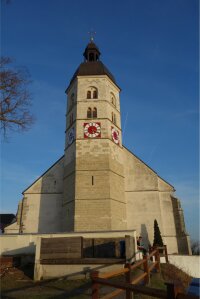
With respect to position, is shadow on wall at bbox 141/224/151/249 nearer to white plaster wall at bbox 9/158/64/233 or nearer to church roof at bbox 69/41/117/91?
white plaster wall at bbox 9/158/64/233

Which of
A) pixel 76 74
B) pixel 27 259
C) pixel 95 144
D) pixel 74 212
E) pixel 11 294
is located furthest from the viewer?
pixel 76 74

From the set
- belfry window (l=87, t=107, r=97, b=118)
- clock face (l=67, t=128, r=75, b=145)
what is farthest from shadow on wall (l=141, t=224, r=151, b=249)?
belfry window (l=87, t=107, r=97, b=118)

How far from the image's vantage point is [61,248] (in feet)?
35.9

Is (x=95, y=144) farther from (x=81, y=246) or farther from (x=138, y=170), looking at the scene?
(x=81, y=246)

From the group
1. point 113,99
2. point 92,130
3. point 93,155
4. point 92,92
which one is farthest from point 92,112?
point 93,155

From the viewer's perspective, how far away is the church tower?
19.5 m

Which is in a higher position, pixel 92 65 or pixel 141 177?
pixel 92 65

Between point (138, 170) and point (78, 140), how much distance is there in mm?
5853

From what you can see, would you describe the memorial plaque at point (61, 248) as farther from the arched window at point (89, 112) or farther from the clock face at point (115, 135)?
the arched window at point (89, 112)

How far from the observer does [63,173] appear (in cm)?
2350

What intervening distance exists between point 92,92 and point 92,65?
376cm

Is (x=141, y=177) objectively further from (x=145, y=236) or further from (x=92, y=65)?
(x=92, y=65)

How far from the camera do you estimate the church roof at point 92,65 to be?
84.3 ft

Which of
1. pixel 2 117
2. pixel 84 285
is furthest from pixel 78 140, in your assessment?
pixel 84 285
